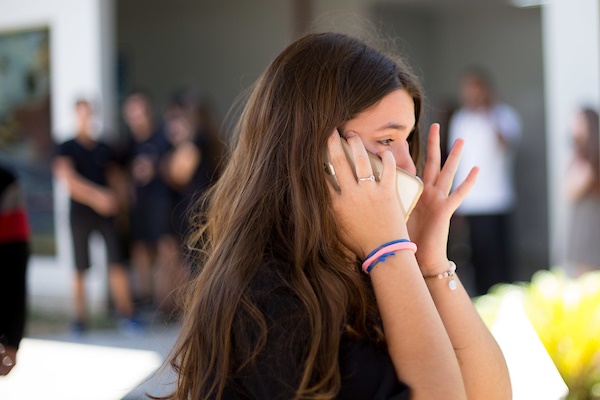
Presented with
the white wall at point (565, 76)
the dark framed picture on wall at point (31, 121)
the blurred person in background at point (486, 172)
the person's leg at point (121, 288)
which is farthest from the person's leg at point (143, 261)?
the white wall at point (565, 76)

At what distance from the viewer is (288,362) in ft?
4.31

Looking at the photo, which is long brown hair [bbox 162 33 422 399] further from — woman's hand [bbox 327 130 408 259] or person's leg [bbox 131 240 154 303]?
person's leg [bbox 131 240 154 303]

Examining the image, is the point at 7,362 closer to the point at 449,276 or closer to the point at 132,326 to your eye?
the point at 449,276

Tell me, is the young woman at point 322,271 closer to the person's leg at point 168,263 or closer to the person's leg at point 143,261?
the person's leg at point 168,263

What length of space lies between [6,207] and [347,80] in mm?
1439

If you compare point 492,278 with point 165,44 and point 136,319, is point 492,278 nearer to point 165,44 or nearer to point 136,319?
point 136,319

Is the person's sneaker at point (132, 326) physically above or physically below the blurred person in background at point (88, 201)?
below

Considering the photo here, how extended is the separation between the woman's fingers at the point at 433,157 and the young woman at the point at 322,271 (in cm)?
21

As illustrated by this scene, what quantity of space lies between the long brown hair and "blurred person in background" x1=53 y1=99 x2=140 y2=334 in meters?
5.02

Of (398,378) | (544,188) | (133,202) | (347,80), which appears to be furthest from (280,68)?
(544,188)

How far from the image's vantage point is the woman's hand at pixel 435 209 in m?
1.84

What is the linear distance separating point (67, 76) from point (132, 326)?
2.77 meters

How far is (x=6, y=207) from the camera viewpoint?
2.50m

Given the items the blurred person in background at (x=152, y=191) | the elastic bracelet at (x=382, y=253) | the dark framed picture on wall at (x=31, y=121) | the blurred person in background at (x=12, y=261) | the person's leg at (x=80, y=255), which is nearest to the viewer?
the elastic bracelet at (x=382, y=253)
